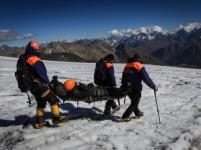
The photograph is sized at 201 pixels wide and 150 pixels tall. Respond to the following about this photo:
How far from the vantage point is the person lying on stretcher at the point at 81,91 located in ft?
35.9

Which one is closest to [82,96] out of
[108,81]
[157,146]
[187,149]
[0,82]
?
[108,81]

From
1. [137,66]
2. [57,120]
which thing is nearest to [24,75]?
[57,120]

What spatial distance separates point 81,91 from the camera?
11.4 meters

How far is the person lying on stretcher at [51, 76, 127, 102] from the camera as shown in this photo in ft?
35.9

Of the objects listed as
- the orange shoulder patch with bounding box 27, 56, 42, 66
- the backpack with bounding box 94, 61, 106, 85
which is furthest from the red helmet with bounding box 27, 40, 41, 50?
the backpack with bounding box 94, 61, 106, 85

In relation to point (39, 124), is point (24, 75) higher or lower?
higher

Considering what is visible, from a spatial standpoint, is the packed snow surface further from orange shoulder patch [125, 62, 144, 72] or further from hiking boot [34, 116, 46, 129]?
orange shoulder patch [125, 62, 144, 72]

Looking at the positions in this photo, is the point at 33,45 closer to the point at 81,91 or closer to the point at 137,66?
the point at 81,91

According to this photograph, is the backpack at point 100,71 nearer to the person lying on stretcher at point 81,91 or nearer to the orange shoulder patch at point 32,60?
the person lying on stretcher at point 81,91

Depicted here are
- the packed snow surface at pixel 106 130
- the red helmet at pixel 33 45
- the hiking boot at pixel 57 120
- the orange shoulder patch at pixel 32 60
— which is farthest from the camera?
the hiking boot at pixel 57 120

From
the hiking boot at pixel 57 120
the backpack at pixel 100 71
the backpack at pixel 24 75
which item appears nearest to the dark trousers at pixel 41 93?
the backpack at pixel 24 75

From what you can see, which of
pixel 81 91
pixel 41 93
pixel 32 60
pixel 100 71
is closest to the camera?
pixel 32 60

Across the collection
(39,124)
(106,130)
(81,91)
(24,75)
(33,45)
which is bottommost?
(106,130)

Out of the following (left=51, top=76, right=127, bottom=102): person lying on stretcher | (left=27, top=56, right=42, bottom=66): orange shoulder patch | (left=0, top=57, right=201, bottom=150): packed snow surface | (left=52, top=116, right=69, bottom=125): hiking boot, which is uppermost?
(left=27, top=56, right=42, bottom=66): orange shoulder patch
